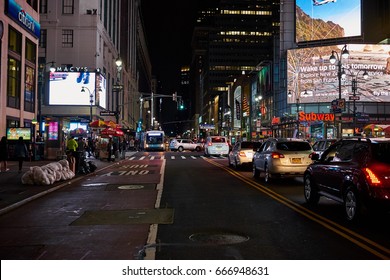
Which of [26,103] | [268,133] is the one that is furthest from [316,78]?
[26,103]

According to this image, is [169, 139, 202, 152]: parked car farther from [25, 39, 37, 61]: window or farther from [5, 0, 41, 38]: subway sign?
[5, 0, 41, 38]: subway sign

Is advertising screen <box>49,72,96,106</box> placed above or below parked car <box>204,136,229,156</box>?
above

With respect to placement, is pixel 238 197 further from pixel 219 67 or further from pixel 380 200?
pixel 219 67

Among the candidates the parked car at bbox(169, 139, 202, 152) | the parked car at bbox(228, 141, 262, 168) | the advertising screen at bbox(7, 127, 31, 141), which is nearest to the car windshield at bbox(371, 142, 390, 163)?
the parked car at bbox(228, 141, 262, 168)

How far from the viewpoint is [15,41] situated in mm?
35031

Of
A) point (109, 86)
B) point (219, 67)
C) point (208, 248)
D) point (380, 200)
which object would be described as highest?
point (219, 67)

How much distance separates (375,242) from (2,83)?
30.6m

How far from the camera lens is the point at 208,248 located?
673cm

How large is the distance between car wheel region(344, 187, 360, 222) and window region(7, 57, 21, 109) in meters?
30.2

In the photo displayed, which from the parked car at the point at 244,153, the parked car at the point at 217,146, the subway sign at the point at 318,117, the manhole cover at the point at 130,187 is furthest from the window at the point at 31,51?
the subway sign at the point at 318,117

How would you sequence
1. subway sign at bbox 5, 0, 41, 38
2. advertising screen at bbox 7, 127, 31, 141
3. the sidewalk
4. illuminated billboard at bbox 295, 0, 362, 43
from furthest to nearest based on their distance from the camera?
illuminated billboard at bbox 295, 0, 362, 43
subway sign at bbox 5, 0, 41, 38
advertising screen at bbox 7, 127, 31, 141
the sidewalk

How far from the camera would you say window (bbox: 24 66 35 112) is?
3762 cm

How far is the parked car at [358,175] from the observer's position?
812 cm

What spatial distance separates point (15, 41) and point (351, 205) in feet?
108
